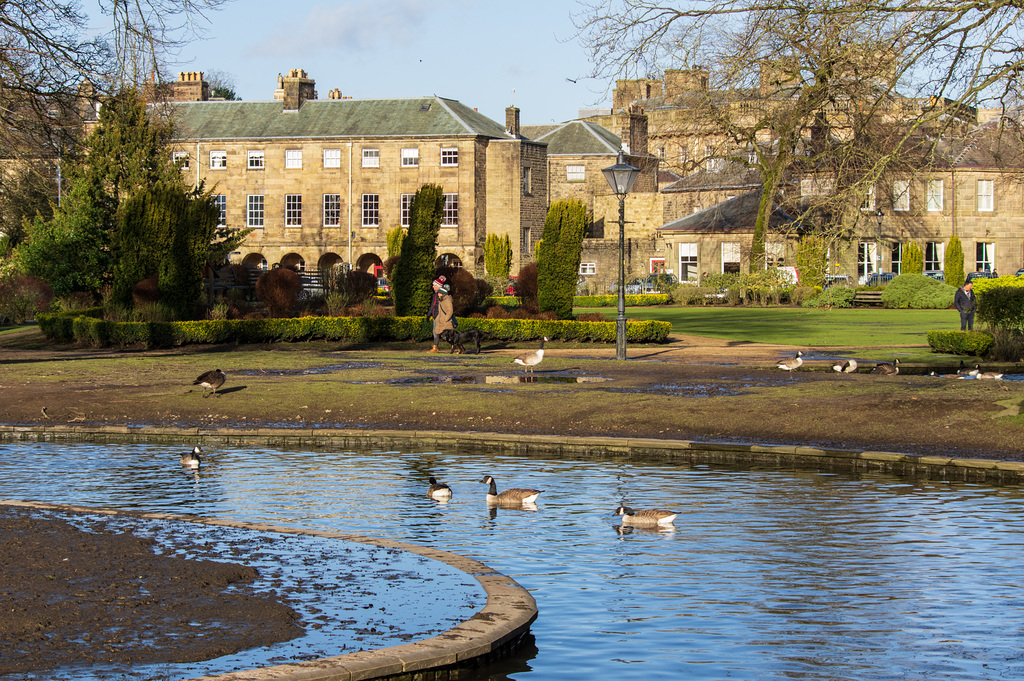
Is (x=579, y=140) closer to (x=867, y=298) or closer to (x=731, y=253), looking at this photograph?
(x=731, y=253)

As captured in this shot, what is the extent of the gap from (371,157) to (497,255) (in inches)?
431

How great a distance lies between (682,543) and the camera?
9219 millimetres

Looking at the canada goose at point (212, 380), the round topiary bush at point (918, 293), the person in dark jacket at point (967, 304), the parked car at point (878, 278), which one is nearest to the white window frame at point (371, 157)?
the parked car at point (878, 278)

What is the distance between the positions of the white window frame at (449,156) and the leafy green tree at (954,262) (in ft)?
101

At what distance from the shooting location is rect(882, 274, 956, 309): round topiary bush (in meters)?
51.4

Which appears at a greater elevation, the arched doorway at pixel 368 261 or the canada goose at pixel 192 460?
the arched doorway at pixel 368 261

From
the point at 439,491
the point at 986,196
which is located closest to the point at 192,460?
the point at 439,491

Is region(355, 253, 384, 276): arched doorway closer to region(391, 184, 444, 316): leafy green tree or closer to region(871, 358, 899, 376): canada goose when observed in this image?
region(391, 184, 444, 316): leafy green tree

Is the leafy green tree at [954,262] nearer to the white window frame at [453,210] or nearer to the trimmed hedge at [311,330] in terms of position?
the white window frame at [453,210]

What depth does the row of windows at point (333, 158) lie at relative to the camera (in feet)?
232

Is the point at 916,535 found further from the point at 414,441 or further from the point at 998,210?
the point at 998,210

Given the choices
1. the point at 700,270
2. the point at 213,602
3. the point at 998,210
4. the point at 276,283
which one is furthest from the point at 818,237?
the point at 998,210

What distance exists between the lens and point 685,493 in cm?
1142

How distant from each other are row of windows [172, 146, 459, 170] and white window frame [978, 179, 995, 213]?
3286 cm
